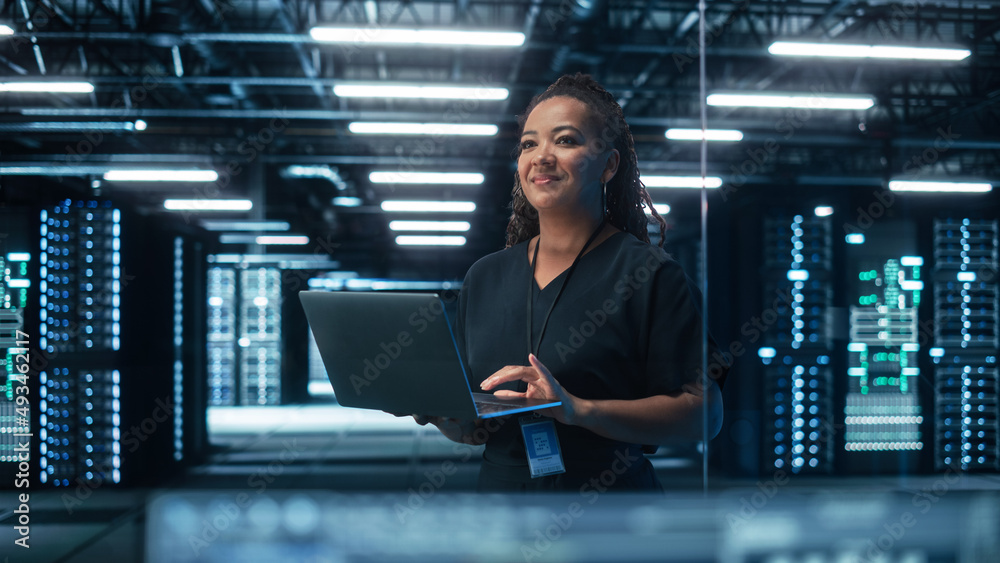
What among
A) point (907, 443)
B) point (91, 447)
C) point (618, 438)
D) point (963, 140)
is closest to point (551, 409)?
point (618, 438)

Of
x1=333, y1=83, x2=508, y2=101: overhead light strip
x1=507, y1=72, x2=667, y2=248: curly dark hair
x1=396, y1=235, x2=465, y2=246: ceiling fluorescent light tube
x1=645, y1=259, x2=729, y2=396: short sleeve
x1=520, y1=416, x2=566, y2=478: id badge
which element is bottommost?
x1=520, y1=416, x2=566, y2=478: id badge

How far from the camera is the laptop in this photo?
721 mm

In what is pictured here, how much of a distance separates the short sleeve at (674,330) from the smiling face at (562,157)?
154mm

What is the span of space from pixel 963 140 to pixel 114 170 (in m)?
5.86

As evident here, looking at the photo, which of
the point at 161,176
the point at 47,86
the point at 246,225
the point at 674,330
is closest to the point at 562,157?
the point at 674,330

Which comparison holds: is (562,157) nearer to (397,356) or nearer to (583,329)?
(583,329)

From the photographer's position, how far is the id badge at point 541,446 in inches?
32.9

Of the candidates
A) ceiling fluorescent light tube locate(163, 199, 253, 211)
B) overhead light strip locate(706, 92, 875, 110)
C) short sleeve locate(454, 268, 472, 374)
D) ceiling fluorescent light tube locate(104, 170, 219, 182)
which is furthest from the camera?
overhead light strip locate(706, 92, 875, 110)

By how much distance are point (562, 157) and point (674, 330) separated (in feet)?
0.85

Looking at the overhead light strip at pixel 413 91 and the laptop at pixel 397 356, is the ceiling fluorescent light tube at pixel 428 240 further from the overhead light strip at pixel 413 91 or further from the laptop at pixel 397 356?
the laptop at pixel 397 356

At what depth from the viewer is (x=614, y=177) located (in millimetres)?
1005

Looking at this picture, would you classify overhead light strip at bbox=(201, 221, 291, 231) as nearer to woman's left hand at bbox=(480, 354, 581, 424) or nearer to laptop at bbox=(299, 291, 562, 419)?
laptop at bbox=(299, 291, 562, 419)

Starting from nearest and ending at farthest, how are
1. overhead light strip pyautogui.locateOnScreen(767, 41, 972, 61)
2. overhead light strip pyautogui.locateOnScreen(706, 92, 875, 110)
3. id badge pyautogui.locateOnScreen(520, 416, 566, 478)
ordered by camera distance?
id badge pyautogui.locateOnScreen(520, 416, 566, 478)
overhead light strip pyautogui.locateOnScreen(767, 41, 972, 61)
overhead light strip pyautogui.locateOnScreen(706, 92, 875, 110)

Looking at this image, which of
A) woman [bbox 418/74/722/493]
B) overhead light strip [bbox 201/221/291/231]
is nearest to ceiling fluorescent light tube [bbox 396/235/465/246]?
overhead light strip [bbox 201/221/291/231]
